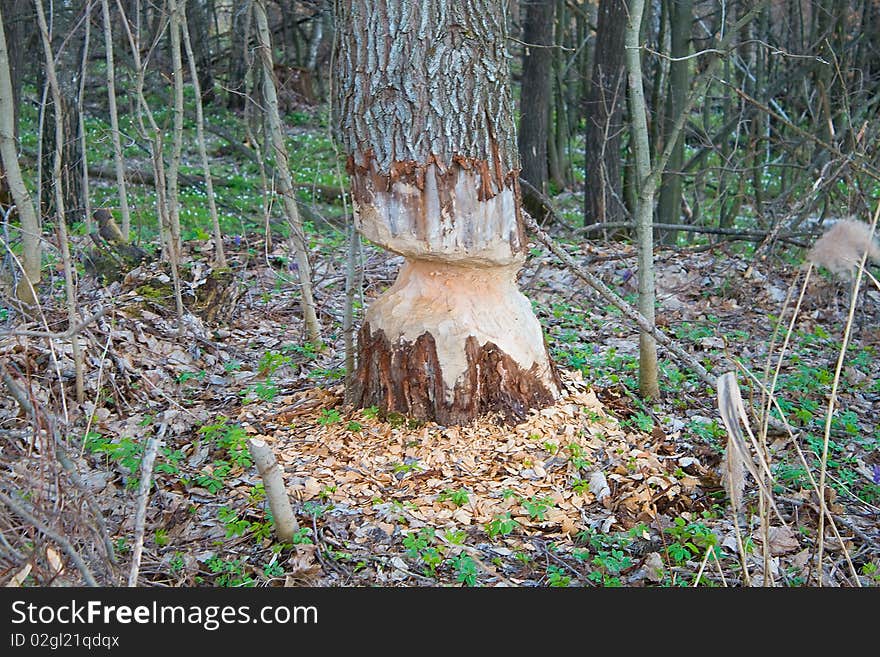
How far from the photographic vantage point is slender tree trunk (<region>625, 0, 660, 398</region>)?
4.32 meters

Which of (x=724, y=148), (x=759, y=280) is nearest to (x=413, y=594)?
(x=759, y=280)

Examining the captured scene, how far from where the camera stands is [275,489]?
3287 millimetres

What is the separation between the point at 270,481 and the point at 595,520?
155 cm

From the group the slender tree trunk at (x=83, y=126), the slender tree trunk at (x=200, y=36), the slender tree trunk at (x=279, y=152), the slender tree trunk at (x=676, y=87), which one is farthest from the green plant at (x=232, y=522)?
the slender tree trunk at (x=200, y=36)

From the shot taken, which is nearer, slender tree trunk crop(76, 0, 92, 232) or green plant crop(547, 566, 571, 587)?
green plant crop(547, 566, 571, 587)

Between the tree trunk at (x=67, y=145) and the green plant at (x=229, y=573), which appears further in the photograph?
the tree trunk at (x=67, y=145)

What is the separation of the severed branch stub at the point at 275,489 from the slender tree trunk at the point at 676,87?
5.87 metres

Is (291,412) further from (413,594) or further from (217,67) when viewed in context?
(217,67)

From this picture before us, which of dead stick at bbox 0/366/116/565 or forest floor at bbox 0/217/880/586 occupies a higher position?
dead stick at bbox 0/366/116/565

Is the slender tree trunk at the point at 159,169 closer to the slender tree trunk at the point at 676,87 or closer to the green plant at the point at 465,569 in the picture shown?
the green plant at the point at 465,569

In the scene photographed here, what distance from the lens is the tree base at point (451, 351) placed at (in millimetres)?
4320

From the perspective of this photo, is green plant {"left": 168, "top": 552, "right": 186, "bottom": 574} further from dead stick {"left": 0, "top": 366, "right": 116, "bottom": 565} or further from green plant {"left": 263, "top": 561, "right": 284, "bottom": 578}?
dead stick {"left": 0, "top": 366, "right": 116, "bottom": 565}

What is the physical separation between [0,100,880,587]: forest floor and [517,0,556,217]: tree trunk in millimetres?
4404

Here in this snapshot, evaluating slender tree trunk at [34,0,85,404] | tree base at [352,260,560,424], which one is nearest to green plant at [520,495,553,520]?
tree base at [352,260,560,424]
